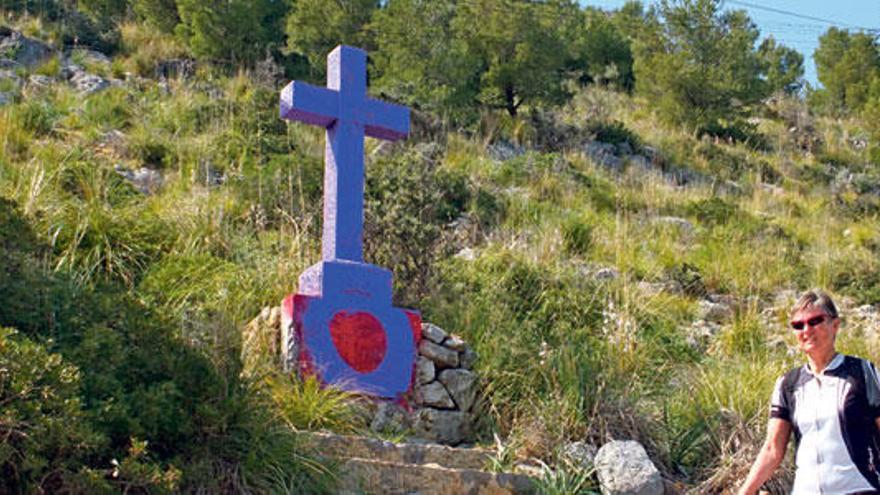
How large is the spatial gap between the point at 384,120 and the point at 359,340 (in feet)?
5.01

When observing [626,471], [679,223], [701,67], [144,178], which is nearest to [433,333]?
[626,471]

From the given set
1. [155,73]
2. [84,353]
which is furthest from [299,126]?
[84,353]

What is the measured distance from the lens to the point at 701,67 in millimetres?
18984

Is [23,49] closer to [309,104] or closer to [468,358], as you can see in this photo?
[309,104]

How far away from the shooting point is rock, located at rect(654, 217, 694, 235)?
38.2 feet

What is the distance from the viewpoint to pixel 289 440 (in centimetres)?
431

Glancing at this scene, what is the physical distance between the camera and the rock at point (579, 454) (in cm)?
507

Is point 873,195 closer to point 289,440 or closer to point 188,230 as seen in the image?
point 188,230

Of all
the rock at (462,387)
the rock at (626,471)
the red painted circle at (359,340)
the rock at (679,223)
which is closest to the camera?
the rock at (626,471)

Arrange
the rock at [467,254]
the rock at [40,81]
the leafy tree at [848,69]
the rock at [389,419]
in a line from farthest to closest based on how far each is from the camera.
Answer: the leafy tree at [848,69], the rock at [40,81], the rock at [467,254], the rock at [389,419]

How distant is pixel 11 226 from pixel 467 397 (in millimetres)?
2562

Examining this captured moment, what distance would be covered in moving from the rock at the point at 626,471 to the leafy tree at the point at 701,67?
46.3 ft

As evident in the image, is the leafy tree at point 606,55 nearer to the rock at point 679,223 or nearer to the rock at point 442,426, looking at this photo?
the rock at point 679,223

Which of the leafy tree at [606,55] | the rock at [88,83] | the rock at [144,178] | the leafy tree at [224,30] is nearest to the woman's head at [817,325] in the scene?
the rock at [144,178]
